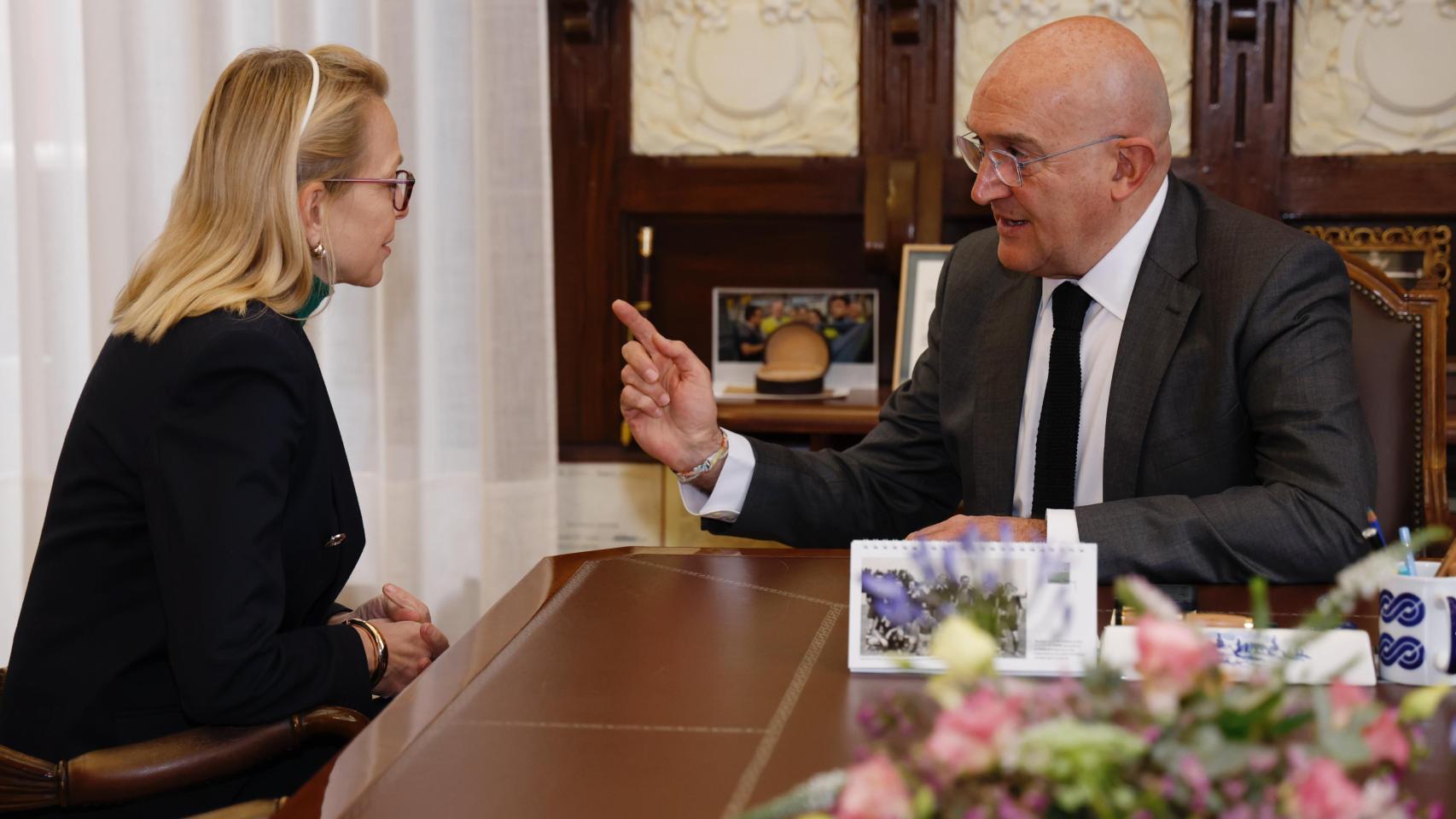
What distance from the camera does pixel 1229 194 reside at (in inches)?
143

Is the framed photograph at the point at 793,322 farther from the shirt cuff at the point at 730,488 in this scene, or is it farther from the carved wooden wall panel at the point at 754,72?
the shirt cuff at the point at 730,488

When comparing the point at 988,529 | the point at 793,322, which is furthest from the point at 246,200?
the point at 793,322

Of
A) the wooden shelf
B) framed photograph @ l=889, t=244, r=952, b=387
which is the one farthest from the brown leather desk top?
framed photograph @ l=889, t=244, r=952, b=387

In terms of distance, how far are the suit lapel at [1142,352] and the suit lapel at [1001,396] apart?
0.18 meters

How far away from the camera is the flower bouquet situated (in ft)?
2.16

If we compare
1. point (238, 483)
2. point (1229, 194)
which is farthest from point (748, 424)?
point (238, 483)

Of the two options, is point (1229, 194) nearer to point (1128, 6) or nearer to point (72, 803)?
point (1128, 6)

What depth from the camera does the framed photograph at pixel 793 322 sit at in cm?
390

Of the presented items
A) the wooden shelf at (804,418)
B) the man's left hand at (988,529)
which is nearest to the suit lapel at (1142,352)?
the man's left hand at (988,529)

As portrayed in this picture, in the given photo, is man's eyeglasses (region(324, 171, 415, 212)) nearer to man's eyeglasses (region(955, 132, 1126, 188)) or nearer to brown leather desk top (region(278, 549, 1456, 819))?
brown leather desk top (region(278, 549, 1456, 819))

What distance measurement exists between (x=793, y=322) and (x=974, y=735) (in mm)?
3290

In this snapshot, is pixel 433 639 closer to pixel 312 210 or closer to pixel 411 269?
pixel 312 210

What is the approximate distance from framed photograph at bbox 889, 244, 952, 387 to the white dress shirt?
1179 mm

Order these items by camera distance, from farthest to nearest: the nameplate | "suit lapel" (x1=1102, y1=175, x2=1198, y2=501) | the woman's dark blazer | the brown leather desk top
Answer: "suit lapel" (x1=1102, y1=175, x2=1198, y2=501)
the woman's dark blazer
the nameplate
the brown leather desk top
